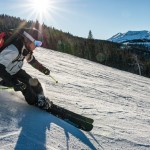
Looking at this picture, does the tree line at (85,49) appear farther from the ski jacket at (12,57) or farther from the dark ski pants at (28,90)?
the ski jacket at (12,57)

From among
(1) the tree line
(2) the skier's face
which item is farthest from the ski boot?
(1) the tree line

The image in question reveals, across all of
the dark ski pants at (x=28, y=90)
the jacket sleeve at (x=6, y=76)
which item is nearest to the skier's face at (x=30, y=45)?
the dark ski pants at (x=28, y=90)

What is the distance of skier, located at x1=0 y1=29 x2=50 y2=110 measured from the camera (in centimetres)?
465

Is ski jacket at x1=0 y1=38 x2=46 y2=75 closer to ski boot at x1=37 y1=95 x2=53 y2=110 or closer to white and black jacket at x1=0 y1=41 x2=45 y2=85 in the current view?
white and black jacket at x1=0 y1=41 x2=45 y2=85

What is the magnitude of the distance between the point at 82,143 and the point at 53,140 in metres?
0.41

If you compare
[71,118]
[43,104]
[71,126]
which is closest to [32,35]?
[43,104]

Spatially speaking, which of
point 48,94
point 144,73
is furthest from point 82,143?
point 144,73

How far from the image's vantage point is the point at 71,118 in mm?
4840

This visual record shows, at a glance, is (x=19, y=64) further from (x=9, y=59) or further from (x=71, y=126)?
(x=71, y=126)

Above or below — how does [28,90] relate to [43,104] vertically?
above

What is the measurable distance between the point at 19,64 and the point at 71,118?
1.17 metres

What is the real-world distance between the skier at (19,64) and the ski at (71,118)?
0.13 meters

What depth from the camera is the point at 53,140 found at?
384 centimetres

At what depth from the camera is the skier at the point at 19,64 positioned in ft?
15.3
